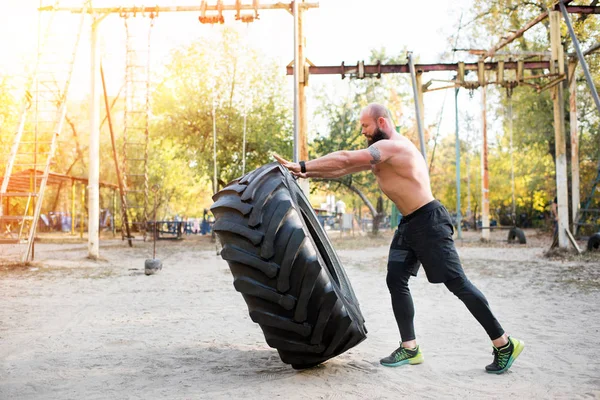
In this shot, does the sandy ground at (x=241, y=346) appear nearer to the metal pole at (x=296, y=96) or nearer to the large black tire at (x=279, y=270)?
the large black tire at (x=279, y=270)

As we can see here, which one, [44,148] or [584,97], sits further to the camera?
[44,148]

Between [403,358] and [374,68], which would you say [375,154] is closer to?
[403,358]

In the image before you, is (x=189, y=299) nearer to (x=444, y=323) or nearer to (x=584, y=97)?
(x=444, y=323)

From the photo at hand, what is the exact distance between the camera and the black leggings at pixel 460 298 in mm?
4129

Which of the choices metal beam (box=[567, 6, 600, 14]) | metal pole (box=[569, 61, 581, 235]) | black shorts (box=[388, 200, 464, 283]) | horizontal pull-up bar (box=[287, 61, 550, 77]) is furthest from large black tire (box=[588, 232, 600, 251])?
black shorts (box=[388, 200, 464, 283])

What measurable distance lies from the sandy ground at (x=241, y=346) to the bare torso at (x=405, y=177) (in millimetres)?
1302

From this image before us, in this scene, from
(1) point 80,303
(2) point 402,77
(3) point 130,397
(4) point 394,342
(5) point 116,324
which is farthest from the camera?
(2) point 402,77

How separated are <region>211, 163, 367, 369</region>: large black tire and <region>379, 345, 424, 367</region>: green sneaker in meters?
0.61

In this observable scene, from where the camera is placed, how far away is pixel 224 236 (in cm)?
357

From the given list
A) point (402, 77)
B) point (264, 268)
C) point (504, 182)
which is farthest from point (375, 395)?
point (402, 77)

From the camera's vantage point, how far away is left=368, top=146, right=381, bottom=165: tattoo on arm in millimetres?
4016

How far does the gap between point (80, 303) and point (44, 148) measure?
28.5 meters

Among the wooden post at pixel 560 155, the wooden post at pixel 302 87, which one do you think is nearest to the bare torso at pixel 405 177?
the wooden post at pixel 302 87

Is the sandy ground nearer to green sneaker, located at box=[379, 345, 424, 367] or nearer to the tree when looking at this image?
green sneaker, located at box=[379, 345, 424, 367]
